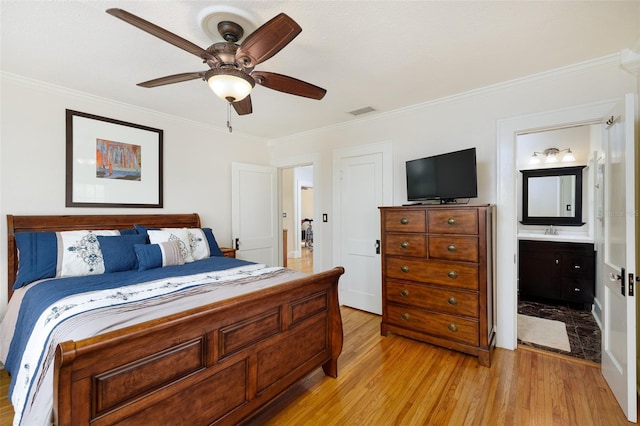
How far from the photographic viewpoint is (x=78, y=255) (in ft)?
8.01

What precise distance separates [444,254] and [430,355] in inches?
36.4

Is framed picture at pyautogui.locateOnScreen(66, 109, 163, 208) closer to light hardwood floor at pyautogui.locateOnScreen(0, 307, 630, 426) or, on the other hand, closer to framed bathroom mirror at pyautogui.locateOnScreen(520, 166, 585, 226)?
light hardwood floor at pyautogui.locateOnScreen(0, 307, 630, 426)

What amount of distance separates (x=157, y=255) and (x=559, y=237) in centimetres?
481

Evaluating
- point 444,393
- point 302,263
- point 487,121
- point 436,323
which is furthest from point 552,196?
point 302,263

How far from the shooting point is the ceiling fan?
1.40 m

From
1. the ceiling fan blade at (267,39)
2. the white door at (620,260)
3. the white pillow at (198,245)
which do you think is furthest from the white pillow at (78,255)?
the white door at (620,260)

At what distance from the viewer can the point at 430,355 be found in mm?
2631

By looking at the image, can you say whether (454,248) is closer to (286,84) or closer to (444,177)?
Answer: (444,177)

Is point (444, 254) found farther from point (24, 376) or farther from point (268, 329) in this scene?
point (24, 376)

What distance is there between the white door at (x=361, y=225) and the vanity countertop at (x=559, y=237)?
2157 mm

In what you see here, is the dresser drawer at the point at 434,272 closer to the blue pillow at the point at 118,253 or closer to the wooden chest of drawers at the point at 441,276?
the wooden chest of drawers at the point at 441,276

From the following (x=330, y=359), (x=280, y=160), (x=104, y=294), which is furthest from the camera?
(x=280, y=160)

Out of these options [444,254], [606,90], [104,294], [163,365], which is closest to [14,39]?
[104,294]

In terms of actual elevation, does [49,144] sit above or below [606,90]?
below
